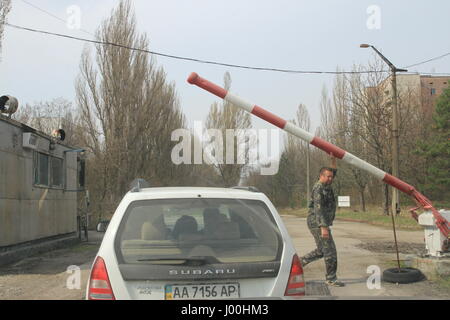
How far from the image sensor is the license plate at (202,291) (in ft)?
11.0

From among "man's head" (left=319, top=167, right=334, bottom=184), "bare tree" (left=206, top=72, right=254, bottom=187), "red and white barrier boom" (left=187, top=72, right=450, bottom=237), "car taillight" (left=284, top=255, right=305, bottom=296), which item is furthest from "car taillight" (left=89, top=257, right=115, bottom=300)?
"bare tree" (left=206, top=72, right=254, bottom=187)

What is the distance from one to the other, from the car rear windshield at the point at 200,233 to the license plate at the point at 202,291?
0.17 metres

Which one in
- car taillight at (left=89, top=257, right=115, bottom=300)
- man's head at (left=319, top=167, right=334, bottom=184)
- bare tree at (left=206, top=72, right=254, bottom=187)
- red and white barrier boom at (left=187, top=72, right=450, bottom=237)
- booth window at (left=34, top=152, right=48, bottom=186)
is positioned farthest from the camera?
bare tree at (left=206, top=72, right=254, bottom=187)

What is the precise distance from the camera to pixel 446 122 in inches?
1393

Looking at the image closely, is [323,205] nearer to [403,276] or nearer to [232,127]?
[403,276]

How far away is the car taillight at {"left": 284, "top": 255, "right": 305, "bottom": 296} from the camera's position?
11.4ft

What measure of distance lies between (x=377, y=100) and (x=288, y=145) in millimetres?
33744

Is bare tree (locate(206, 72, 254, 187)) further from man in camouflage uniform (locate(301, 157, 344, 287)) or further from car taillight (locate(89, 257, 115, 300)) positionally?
car taillight (locate(89, 257, 115, 300))

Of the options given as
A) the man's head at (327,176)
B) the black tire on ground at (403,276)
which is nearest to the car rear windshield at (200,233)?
the man's head at (327,176)

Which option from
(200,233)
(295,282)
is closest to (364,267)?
(295,282)

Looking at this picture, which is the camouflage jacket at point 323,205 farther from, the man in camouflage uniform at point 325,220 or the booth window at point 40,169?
the booth window at point 40,169

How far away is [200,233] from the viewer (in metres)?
3.71

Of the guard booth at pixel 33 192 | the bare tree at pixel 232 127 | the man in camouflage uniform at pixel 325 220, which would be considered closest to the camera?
the man in camouflage uniform at pixel 325 220
